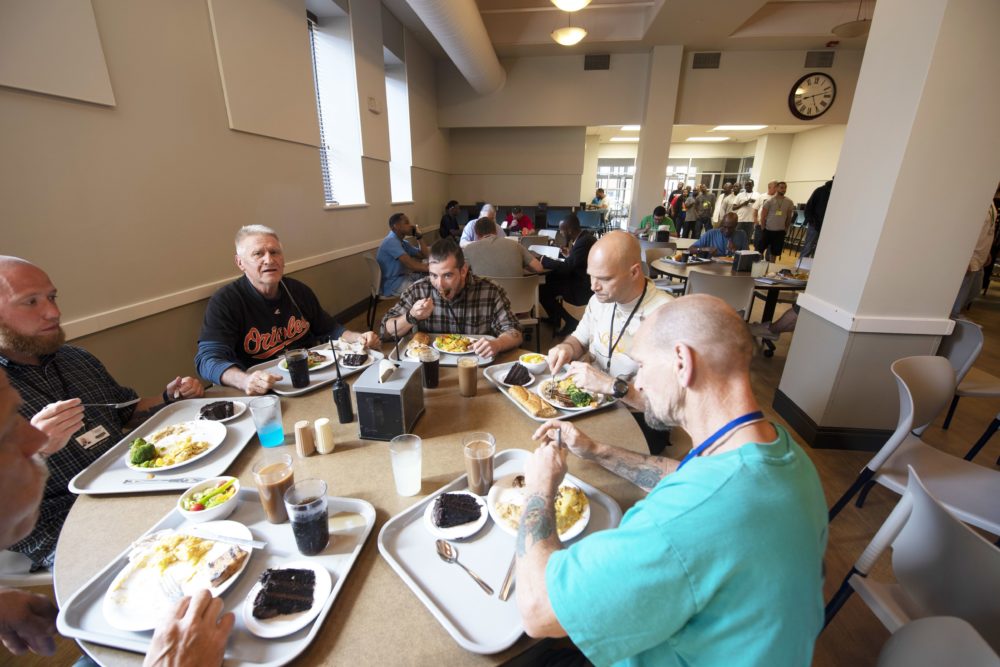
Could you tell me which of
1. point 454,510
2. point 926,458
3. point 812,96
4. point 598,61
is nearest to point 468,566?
point 454,510

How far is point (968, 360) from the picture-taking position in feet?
7.87

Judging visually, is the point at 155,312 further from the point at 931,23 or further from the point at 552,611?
the point at 931,23

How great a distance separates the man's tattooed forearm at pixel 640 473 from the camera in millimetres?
1143

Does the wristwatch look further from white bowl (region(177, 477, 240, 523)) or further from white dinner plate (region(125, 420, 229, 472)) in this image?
white dinner plate (region(125, 420, 229, 472))

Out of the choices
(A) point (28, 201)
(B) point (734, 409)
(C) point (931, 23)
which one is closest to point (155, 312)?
(A) point (28, 201)

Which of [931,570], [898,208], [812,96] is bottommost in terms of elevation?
[931,570]

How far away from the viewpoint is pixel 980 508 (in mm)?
1601

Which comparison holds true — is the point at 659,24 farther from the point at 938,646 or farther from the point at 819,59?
the point at 938,646

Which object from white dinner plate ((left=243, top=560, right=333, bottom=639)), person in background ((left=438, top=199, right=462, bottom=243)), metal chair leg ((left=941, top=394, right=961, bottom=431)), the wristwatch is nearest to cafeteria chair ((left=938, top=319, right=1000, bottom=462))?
metal chair leg ((left=941, top=394, right=961, bottom=431))

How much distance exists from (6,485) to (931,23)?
12.7ft

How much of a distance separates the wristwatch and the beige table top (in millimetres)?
58

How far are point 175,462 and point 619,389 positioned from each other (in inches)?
58.3

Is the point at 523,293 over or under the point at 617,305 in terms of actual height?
under

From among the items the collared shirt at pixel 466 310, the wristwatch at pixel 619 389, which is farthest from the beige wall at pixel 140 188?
the wristwatch at pixel 619 389
